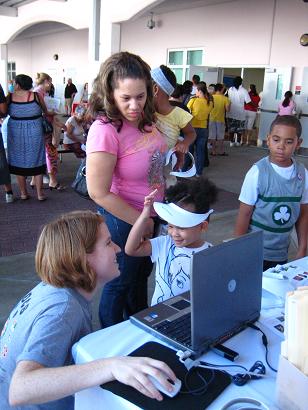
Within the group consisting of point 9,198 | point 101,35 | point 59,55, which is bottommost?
point 9,198

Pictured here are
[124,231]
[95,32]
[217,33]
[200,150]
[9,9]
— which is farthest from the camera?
[9,9]

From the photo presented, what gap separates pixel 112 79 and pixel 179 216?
57 cm

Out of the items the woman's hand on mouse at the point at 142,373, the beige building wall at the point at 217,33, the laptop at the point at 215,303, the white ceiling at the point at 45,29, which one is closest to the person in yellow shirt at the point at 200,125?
the beige building wall at the point at 217,33

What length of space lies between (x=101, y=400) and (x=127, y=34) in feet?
50.6

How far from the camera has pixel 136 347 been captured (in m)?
1.11

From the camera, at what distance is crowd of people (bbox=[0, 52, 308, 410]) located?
0.98 meters

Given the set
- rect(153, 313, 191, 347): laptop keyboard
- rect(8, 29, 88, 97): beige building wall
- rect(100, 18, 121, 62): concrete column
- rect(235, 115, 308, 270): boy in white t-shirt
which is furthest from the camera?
rect(8, 29, 88, 97): beige building wall

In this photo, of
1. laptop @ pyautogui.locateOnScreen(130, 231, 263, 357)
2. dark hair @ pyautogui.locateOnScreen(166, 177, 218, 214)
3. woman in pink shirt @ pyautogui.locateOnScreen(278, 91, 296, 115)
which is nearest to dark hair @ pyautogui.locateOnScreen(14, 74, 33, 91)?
dark hair @ pyautogui.locateOnScreen(166, 177, 218, 214)

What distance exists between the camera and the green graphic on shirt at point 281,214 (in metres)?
2.00

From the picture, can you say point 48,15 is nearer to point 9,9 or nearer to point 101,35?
point 9,9

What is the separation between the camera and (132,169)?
5.44ft

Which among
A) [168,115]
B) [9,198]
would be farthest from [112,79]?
[9,198]

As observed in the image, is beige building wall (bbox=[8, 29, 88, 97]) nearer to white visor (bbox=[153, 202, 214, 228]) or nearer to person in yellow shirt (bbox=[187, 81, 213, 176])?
person in yellow shirt (bbox=[187, 81, 213, 176])

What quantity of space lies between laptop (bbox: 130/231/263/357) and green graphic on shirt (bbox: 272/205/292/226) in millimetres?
804
